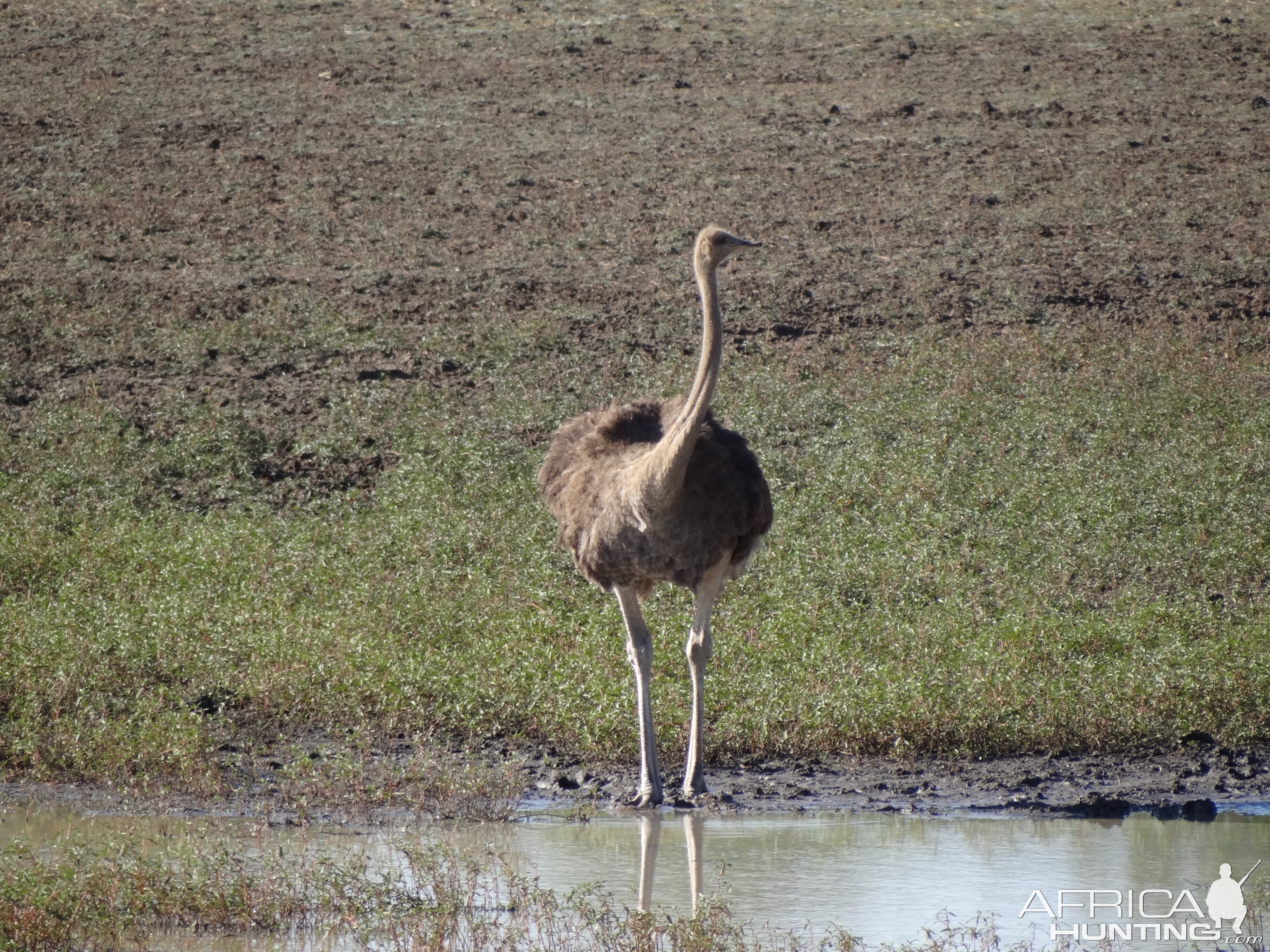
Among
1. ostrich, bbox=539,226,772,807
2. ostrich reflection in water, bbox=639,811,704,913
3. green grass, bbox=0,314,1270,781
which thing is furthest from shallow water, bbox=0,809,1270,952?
green grass, bbox=0,314,1270,781

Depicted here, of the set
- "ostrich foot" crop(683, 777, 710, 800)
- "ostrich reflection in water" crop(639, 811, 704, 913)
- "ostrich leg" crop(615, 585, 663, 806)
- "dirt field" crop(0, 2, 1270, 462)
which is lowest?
"ostrich reflection in water" crop(639, 811, 704, 913)

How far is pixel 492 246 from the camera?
1750 centimetres

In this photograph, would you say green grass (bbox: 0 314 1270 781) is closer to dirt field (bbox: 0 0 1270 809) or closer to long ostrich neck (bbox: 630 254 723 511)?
dirt field (bbox: 0 0 1270 809)

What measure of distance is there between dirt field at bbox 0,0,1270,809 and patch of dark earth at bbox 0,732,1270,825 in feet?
0.13

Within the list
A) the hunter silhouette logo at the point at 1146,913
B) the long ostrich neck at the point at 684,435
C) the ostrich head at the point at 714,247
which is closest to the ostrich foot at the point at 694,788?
the long ostrich neck at the point at 684,435

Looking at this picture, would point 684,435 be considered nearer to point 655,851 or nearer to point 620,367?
point 655,851

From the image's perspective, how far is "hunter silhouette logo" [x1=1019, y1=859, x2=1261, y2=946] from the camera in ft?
16.9

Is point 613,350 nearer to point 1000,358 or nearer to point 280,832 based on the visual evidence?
point 1000,358

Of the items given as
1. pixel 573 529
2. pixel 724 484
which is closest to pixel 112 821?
pixel 573 529

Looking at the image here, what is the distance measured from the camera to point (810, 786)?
22.6 ft

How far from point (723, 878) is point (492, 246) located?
12.5 meters

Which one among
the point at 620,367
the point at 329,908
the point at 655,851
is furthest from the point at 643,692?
the point at 620,367

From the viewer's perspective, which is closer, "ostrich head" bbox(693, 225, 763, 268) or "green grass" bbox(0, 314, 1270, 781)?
"ostrich head" bbox(693, 225, 763, 268)

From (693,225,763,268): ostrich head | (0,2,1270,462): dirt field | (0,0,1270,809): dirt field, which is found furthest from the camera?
(0,2,1270,462): dirt field
